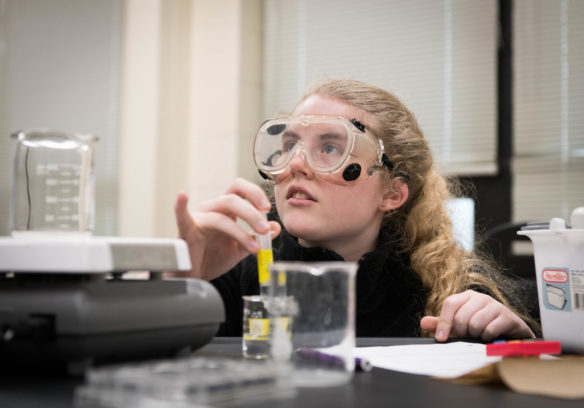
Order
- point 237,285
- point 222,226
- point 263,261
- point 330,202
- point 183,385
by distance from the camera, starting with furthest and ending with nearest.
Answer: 1. point 237,285
2. point 330,202
3. point 222,226
4. point 263,261
5. point 183,385

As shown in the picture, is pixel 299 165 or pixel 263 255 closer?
pixel 263 255

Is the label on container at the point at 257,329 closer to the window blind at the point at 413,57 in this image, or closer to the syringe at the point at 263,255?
the syringe at the point at 263,255

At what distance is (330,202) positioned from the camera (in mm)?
1489

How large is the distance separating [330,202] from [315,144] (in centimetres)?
18

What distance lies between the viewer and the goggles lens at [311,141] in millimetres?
1362

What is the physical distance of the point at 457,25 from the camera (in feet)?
9.90

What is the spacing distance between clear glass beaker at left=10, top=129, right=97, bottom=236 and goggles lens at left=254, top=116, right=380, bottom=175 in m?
0.56

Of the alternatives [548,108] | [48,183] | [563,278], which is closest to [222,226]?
[48,183]

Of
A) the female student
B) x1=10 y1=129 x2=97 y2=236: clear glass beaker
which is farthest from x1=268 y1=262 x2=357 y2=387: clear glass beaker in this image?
the female student

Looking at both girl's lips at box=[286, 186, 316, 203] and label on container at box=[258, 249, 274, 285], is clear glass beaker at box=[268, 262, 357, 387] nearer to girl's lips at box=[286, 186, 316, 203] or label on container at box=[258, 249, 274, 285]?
label on container at box=[258, 249, 274, 285]

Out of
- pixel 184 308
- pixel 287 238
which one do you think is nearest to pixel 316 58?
pixel 287 238

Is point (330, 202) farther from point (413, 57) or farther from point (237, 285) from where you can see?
point (413, 57)

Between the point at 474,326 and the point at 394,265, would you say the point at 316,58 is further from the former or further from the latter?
the point at 474,326

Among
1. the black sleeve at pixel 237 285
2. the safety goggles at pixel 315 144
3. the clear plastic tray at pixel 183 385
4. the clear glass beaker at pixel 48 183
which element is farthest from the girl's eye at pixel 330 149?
the clear plastic tray at pixel 183 385
